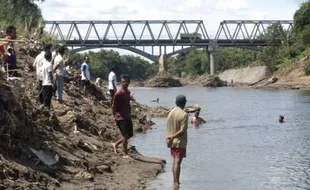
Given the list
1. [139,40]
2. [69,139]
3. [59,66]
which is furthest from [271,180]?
[139,40]

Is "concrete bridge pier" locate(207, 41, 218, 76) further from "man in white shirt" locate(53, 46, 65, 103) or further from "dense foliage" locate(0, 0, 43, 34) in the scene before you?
"man in white shirt" locate(53, 46, 65, 103)

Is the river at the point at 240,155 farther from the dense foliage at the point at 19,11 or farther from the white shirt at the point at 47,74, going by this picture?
the dense foliage at the point at 19,11

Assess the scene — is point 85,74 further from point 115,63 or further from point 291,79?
point 115,63

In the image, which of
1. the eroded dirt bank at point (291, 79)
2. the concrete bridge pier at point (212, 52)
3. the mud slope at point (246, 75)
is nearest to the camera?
the eroded dirt bank at point (291, 79)

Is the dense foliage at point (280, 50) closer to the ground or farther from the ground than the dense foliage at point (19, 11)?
closer to the ground

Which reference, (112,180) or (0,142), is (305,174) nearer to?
(112,180)

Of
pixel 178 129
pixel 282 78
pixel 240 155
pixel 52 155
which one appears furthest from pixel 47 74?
pixel 282 78

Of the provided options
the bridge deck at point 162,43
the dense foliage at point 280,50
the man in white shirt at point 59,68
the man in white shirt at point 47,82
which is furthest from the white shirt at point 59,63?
the bridge deck at point 162,43

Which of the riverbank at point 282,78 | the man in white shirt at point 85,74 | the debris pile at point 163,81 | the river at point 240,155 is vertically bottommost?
the debris pile at point 163,81

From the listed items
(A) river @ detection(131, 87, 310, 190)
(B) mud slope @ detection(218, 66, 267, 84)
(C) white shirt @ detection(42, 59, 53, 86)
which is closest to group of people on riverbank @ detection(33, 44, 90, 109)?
(C) white shirt @ detection(42, 59, 53, 86)

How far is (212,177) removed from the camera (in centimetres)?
1418

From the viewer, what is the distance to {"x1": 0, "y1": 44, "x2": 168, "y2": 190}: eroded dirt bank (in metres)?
11.2

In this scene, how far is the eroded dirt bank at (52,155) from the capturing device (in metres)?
11.2

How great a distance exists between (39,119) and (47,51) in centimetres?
269
